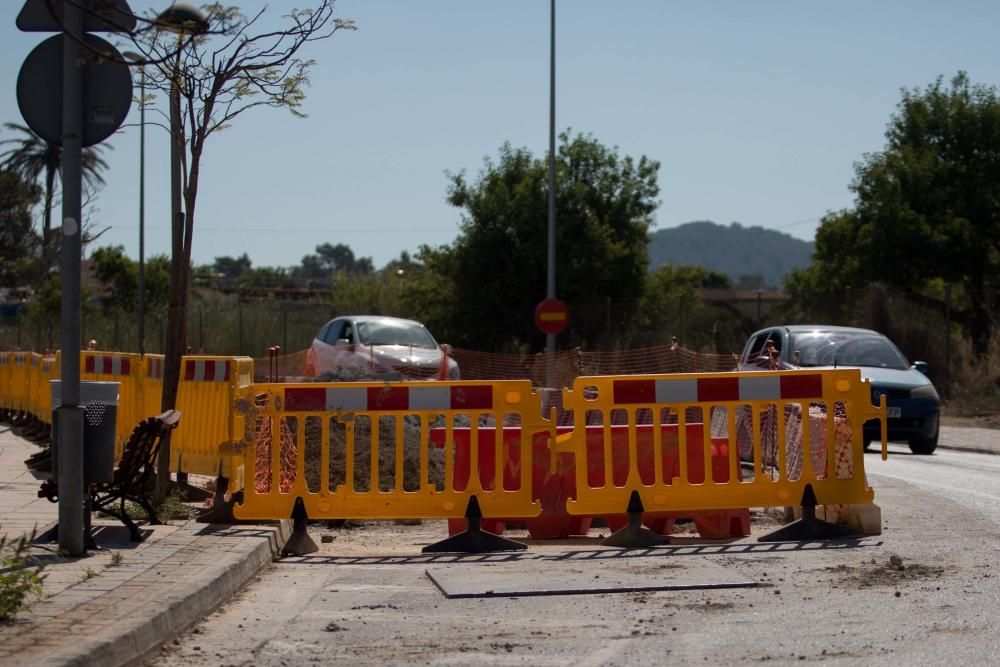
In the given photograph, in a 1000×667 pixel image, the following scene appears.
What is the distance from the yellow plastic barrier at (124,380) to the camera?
41.2ft

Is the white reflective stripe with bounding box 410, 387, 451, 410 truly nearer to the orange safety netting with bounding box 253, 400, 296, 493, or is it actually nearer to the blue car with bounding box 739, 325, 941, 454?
the orange safety netting with bounding box 253, 400, 296, 493

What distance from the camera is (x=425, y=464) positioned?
920cm

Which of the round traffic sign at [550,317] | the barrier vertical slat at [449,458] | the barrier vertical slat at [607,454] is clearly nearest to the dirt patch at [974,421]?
the round traffic sign at [550,317]

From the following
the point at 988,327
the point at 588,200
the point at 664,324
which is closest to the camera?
the point at 988,327

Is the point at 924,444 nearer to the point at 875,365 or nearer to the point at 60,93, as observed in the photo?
the point at 875,365

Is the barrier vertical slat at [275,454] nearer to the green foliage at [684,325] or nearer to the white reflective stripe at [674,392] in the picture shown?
the white reflective stripe at [674,392]

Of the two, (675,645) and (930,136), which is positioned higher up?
(930,136)

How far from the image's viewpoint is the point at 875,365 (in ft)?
60.0

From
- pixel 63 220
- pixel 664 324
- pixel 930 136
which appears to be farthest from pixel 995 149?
pixel 63 220

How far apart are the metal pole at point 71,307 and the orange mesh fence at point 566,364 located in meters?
15.6

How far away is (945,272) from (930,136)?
4009mm

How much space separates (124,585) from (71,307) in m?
1.70

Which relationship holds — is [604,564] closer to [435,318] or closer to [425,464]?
[425,464]

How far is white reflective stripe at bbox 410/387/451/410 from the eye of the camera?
923 cm
